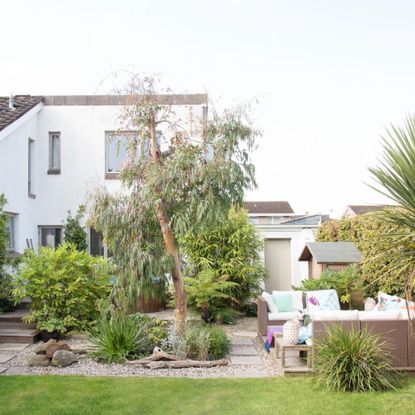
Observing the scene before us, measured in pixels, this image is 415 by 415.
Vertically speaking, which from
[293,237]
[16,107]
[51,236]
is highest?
[16,107]

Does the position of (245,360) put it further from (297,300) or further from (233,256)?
(233,256)

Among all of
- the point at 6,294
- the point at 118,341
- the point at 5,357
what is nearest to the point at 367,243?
the point at 118,341

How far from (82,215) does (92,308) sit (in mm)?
5072

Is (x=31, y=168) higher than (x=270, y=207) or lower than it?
lower

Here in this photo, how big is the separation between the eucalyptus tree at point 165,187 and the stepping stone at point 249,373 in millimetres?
1665

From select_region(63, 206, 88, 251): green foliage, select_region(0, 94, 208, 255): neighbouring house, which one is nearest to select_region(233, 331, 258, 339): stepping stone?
select_region(63, 206, 88, 251): green foliage

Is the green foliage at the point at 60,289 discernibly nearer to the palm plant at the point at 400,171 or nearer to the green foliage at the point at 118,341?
the green foliage at the point at 118,341

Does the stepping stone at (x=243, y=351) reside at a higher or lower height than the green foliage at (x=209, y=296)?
lower

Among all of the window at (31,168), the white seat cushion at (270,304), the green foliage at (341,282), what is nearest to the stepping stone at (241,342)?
the white seat cushion at (270,304)

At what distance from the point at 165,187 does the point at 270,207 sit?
137 feet

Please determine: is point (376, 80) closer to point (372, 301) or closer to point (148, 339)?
point (372, 301)

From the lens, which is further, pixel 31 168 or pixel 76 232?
pixel 31 168

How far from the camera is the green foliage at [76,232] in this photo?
16156 millimetres

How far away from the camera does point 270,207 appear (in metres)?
50.9
